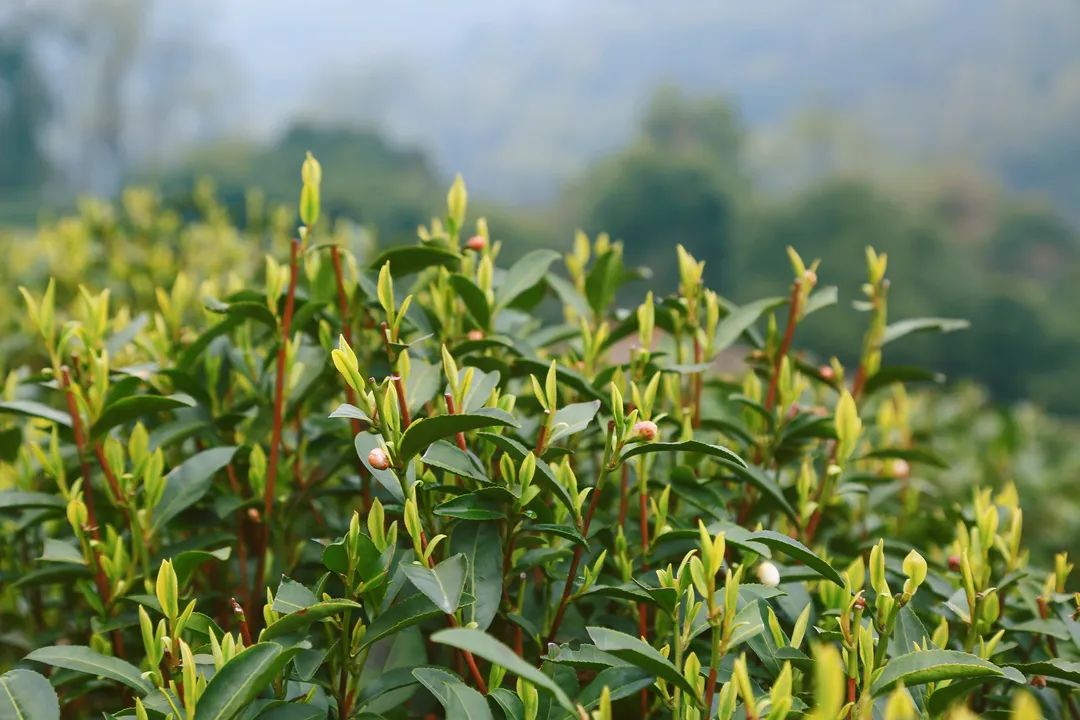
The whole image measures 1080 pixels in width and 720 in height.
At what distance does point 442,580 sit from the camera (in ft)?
2.57

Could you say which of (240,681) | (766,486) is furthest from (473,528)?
(766,486)

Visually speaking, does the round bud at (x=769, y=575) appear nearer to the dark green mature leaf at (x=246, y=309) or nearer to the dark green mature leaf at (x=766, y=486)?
the dark green mature leaf at (x=766, y=486)

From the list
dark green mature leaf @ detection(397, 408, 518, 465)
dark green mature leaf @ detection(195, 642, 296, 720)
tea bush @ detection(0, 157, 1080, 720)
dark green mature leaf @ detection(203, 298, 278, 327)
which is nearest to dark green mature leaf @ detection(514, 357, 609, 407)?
tea bush @ detection(0, 157, 1080, 720)

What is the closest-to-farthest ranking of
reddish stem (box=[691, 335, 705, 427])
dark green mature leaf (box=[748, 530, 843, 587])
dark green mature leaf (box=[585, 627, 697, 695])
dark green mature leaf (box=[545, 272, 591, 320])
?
1. dark green mature leaf (box=[585, 627, 697, 695])
2. dark green mature leaf (box=[748, 530, 843, 587])
3. reddish stem (box=[691, 335, 705, 427])
4. dark green mature leaf (box=[545, 272, 591, 320])

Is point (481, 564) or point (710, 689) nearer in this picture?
point (710, 689)

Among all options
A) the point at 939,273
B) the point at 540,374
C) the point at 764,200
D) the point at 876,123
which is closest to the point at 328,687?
the point at 540,374

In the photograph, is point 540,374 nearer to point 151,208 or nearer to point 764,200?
point 151,208

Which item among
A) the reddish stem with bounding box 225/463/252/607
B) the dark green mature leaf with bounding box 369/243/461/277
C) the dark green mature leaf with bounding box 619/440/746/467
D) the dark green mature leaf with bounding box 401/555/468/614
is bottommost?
the reddish stem with bounding box 225/463/252/607

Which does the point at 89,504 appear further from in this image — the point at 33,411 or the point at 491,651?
the point at 491,651

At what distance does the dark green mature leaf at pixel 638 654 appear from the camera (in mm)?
731

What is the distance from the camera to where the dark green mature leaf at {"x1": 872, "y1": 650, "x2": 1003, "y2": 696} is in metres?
0.76

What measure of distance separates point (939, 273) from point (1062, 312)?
141 inches

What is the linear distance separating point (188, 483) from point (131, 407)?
13 cm

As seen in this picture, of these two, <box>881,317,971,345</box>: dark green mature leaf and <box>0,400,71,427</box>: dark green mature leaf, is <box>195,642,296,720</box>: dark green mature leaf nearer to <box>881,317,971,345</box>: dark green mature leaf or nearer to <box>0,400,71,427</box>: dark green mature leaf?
<box>0,400,71,427</box>: dark green mature leaf
